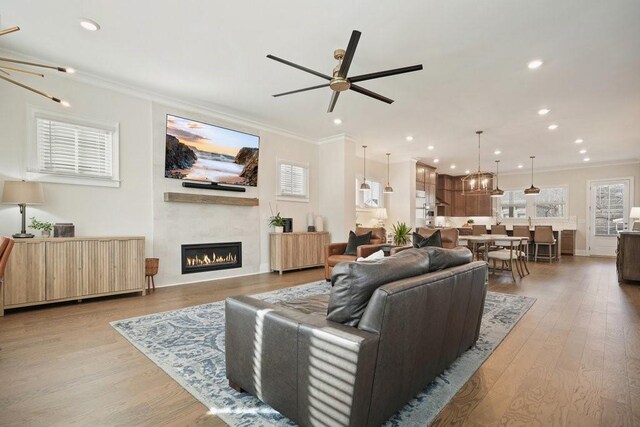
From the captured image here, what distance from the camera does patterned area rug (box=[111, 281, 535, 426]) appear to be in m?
1.71

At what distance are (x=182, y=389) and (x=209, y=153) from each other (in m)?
4.24

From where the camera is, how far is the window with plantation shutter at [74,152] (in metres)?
3.90

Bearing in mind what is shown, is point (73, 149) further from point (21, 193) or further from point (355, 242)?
point (355, 242)

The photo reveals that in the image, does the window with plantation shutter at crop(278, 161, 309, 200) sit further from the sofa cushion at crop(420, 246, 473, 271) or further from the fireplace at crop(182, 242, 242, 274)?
the sofa cushion at crop(420, 246, 473, 271)

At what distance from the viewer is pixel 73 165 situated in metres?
4.13

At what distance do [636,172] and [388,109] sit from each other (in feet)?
29.2

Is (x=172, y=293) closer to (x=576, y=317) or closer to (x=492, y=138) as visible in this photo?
(x=576, y=317)

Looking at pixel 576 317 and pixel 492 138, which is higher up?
pixel 492 138

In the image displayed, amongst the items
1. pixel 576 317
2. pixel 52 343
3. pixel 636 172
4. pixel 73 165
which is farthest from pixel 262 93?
pixel 636 172

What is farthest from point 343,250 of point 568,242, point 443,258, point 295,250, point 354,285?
point 568,242

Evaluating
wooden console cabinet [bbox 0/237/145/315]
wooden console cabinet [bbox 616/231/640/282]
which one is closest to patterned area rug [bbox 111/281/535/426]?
wooden console cabinet [bbox 0/237/145/315]

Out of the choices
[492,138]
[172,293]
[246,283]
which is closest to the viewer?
[172,293]

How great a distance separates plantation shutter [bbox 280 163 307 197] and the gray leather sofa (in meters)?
4.94

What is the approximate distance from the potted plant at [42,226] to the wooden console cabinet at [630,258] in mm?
8798
